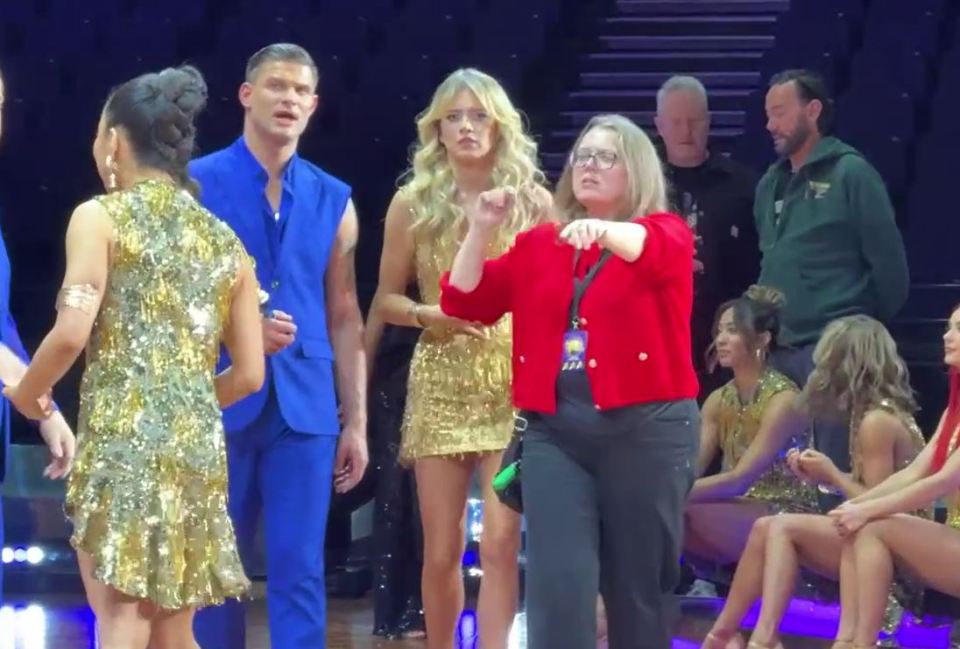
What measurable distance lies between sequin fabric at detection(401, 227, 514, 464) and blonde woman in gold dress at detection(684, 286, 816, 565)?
4.53ft

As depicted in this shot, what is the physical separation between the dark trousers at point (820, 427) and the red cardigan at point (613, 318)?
6.33ft

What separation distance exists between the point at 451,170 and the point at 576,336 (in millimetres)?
1025

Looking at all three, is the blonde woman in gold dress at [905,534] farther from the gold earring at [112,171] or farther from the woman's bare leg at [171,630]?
the gold earring at [112,171]

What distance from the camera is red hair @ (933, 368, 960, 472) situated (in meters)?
4.84

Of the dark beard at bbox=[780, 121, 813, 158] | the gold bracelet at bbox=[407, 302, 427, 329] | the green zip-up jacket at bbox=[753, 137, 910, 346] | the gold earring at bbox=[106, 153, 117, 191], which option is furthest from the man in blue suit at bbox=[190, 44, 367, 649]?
the dark beard at bbox=[780, 121, 813, 158]

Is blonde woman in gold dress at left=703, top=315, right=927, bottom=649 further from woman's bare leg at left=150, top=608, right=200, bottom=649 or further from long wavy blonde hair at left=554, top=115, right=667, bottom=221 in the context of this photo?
woman's bare leg at left=150, top=608, right=200, bottom=649

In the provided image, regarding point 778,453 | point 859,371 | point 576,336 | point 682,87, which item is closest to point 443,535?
point 576,336

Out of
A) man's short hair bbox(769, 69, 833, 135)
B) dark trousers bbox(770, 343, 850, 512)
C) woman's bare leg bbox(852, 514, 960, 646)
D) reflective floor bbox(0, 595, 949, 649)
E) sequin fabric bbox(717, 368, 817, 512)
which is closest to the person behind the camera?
woman's bare leg bbox(852, 514, 960, 646)

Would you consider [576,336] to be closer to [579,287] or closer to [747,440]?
[579,287]

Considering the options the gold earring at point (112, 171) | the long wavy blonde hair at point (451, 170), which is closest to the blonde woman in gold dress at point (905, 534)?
the long wavy blonde hair at point (451, 170)

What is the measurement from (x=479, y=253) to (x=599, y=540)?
64 centimetres

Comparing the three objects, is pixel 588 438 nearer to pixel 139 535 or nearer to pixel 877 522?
pixel 139 535

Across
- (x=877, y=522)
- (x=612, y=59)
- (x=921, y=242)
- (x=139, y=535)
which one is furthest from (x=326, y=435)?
(x=612, y=59)

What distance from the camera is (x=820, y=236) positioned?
604 centimetres
